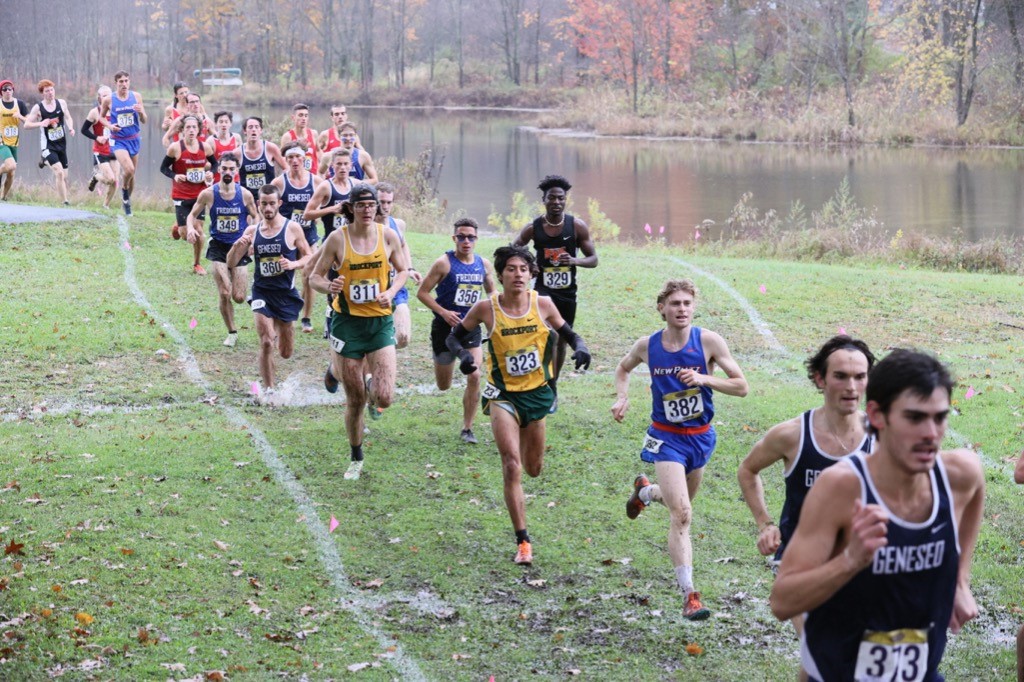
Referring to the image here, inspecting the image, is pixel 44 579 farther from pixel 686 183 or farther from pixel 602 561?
pixel 686 183

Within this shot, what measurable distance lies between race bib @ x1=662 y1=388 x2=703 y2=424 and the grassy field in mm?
1081

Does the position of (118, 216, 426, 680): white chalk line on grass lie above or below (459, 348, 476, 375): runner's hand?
below

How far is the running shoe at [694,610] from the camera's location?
709cm

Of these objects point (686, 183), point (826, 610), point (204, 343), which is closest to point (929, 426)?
point (826, 610)

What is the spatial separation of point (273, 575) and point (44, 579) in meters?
1.30

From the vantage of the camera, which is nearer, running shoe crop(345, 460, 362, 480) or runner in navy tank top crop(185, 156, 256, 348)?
running shoe crop(345, 460, 362, 480)

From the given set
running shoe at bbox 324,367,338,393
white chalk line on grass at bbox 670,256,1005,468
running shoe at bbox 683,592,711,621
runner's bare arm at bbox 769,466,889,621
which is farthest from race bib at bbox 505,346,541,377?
runner's bare arm at bbox 769,466,889,621

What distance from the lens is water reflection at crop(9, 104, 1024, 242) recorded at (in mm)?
30312

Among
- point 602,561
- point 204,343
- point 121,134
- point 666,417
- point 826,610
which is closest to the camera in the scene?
point 826,610

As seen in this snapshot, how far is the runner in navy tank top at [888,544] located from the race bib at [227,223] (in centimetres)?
1099

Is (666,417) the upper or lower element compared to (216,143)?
lower

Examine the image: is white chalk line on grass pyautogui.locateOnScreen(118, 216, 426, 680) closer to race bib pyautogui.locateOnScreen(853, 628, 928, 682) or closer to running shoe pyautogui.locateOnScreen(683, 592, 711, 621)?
running shoe pyautogui.locateOnScreen(683, 592, 711, 621)

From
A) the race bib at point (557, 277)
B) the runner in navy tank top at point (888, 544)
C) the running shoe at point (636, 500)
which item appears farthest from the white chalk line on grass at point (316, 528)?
the runner in navy tank top at point (888, 544)

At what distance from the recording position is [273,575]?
25.9ft
